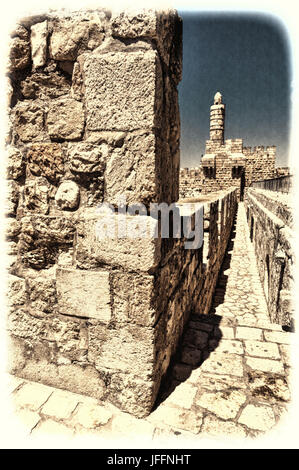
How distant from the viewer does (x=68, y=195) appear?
1616mm

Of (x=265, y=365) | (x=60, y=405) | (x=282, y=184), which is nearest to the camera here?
(x=60, y=405)

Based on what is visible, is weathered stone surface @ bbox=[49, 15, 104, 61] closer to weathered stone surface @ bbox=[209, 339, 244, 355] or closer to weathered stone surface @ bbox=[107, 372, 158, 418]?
weathered stone surface @ bbox=[107, 372, 158, 418]

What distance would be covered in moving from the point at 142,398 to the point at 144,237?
0.96m

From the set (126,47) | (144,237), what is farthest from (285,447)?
(126,47)

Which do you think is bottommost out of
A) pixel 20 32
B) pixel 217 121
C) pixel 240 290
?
pixel 240 290

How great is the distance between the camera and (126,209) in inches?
59.2

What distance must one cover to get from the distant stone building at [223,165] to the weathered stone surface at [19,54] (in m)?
21.5

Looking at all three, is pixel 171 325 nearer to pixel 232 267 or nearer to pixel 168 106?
pixel 168 106

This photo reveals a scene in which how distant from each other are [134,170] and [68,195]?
46 centimetres

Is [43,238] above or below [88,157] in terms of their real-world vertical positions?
below

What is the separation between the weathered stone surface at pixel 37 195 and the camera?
1686 millimetres

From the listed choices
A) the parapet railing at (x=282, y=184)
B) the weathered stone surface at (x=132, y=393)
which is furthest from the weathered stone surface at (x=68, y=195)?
the parapet railing at (x=282, y=184)

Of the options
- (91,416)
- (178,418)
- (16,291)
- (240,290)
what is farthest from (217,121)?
(91,416)

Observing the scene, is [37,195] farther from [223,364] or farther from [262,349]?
[262,349]
